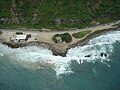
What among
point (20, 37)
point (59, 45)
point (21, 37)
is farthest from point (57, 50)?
point (20, 37)

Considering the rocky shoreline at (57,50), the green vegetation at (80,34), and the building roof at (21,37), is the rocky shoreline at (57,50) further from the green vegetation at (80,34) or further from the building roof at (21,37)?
the building roof at (21,37)

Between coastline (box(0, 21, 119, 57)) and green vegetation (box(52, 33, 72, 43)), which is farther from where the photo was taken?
green vegetation (box(52, 33, 72, 43))

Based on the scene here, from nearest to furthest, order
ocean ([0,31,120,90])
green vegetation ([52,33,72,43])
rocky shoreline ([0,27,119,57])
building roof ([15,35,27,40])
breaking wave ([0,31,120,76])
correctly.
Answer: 1. ocean ([0,31,120,90])
2. breaking wave ([0,31,120,76])
3. rocky shoreline ([0,27,119,57])
4. green vegetation ([52,33,72,43])
5. building roof ([15,35,27,40])

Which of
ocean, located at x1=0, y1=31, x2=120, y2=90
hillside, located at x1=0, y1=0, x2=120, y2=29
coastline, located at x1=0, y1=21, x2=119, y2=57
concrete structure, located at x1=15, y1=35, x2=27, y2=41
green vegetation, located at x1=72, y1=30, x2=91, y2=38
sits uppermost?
hillside, located at x1=0, y1=0, x2=120, y2=29

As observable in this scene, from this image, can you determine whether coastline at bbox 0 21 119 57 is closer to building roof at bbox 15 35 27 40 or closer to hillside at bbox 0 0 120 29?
building roof at bbox 15 35 27 40

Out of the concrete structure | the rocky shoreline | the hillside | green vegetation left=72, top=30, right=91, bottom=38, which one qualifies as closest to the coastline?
the rocky shoreline

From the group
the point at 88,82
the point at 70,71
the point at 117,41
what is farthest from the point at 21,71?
the point at 117,41

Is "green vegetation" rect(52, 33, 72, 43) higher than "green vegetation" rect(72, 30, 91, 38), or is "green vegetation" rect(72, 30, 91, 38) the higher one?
"green vegetation" rect(72, 30, 91, 38)
